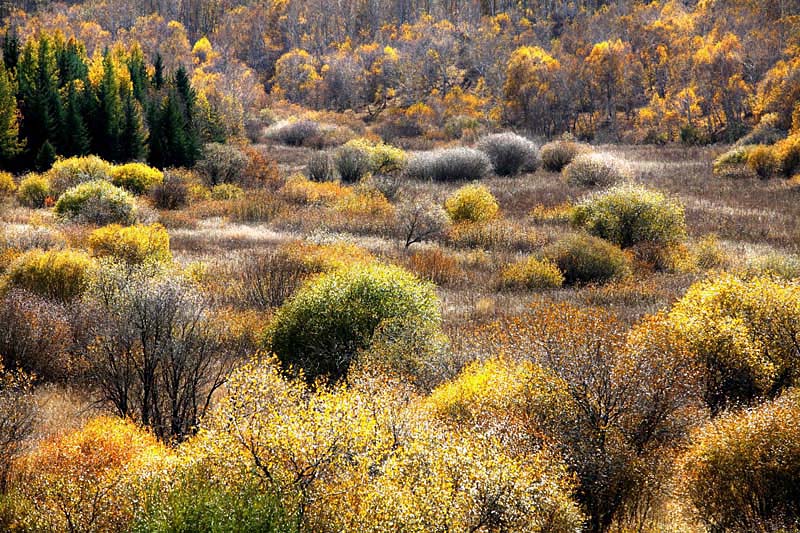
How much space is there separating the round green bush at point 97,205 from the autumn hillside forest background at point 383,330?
13cm

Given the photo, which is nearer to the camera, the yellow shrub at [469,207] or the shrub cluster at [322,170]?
the yellow shrub at [469,207]

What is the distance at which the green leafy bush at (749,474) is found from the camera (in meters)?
6.39

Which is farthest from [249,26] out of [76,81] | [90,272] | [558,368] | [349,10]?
[558,368]

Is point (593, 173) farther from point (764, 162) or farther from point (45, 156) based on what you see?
point (45, 156)

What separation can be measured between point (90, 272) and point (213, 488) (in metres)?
10.1

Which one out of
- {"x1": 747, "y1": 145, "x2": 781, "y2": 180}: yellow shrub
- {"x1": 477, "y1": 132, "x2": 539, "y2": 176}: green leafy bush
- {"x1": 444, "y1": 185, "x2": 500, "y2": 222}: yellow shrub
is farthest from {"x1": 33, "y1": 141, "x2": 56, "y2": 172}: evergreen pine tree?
{"x1": 747, "y1": 145, "x2": 781, "y2": 180}: yellow shrub

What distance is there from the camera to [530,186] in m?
34.8

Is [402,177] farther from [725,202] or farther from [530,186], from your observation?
[725,202]

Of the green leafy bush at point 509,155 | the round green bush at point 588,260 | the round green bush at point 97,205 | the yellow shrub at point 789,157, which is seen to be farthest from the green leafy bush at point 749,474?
the green leafy bush at point 509,155

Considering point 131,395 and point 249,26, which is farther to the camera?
point 249,26

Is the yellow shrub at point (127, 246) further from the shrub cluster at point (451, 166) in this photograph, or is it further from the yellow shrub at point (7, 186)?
the shrub cluster at point (451, 166)

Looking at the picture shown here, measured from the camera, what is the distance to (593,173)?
3300 centimetres

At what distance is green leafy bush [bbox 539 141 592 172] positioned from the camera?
40375mm

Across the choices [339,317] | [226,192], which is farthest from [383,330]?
[226,192]
